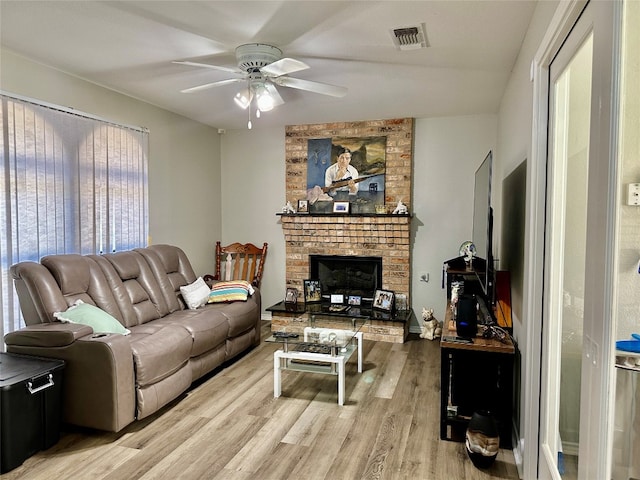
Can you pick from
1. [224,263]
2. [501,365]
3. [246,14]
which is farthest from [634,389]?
[224,263]

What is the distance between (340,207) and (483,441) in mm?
3399

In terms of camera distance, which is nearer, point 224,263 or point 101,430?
point 101,430

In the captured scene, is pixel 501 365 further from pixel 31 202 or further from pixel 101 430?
pixel 31 202

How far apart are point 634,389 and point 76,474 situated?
8.60ft

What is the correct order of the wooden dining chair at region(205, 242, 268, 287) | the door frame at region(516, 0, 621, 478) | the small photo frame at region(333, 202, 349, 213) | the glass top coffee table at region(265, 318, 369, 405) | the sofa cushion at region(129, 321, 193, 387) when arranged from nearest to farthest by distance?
the door frame at region(516, 0, 621, 478), the sofa cushion at region(129, 321, 193, 387), the glass top coffee table at region(265, 318, 369, 405), the small photo frame at region(333, 202, 349, 213), the wooden dining chair at region(205, 242, 268, 287)

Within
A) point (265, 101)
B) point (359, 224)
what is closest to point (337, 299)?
point (359, 224)

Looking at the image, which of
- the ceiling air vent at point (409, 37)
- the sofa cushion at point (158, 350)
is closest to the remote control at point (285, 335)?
the sofa cushion at point (158, 350)

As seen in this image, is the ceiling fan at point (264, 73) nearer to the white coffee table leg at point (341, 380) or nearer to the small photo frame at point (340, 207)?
the white coffee table leg at point (341, 380)

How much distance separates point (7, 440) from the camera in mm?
2303

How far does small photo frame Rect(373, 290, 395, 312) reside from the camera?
503 cm

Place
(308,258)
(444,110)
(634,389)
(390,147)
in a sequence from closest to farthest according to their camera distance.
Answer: (634,389) < (444,110) < (390,147) < (308,258)

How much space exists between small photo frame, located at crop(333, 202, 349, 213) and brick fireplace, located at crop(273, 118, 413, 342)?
75 millimetres

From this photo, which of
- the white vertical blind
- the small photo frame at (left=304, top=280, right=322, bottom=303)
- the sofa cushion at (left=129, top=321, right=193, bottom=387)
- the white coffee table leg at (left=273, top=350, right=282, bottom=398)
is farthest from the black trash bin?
the small photo frame at (left=304, top=280, right=322, bottom=303)

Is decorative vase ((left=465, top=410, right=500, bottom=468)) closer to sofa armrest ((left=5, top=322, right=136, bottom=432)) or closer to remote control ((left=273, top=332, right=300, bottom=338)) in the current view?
remote control ((left=273, top=332, right=300, bottom=338))
